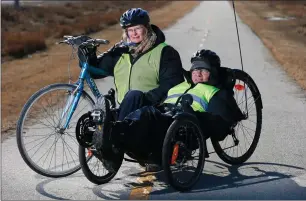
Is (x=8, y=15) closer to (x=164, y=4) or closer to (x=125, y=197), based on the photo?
(x=164, y=4)

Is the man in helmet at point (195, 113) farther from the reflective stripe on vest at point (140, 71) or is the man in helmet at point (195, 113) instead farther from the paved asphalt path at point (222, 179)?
the paved asphalt path at point (222, 179)

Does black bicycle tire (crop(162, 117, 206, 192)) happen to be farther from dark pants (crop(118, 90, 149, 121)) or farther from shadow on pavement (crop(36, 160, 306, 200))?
dark pants (crop(118, 90, 149, 121))

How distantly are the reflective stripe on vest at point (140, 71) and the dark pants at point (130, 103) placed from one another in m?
0.38

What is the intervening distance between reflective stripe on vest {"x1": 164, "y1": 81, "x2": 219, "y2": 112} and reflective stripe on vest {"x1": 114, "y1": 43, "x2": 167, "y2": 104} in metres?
0.22

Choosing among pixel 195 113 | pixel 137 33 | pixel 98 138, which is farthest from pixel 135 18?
pixel 98 138

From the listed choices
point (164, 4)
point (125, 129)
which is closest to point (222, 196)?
point (125, 129)

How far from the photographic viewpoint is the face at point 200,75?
5.35 metres

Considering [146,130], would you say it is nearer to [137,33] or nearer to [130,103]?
[130,103]

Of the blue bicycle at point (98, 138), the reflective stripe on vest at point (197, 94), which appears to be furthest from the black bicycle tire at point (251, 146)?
the reflective stripe on vest at point (197, 94)

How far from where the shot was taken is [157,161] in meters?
4.89

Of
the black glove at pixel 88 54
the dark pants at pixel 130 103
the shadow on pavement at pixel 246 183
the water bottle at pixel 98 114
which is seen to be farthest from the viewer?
the black glove at pixel 88 54

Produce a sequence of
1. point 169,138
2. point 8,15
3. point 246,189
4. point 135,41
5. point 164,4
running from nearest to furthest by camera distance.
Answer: point 169,138 < point 246,189 < point 135,41 < point 8,15 < point 164,4

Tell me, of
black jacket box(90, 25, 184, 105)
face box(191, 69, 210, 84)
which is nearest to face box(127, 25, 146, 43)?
black jacket box(90, 25, 184, 105)

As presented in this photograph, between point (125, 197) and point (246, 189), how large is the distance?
95 centimetres
